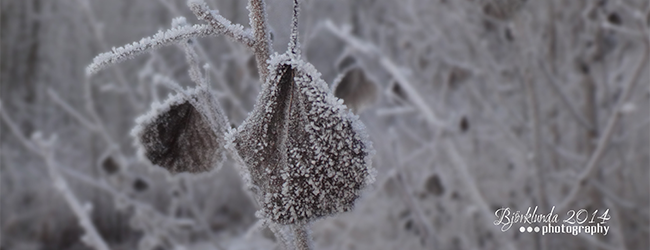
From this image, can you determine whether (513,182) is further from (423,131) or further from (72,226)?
(72,226)

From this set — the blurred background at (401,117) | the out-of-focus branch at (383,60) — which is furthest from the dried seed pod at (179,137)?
the out-of-focus branch at (383,60)

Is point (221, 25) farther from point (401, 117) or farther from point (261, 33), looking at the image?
point (401, 117)

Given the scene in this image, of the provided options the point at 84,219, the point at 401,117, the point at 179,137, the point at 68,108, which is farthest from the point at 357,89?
the point at 401,117

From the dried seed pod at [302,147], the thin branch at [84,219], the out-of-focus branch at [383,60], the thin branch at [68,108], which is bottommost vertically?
the dried seed pod at [302,147]

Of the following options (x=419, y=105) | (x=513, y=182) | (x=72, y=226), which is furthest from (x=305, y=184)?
(x=72, y=226)

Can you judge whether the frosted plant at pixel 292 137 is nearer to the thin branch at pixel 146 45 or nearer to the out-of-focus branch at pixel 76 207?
the thin branch at pixel 146 45

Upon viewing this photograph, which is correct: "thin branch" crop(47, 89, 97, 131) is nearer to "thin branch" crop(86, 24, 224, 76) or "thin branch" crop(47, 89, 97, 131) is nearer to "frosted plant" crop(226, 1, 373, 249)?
"thin branch" crop(86, 24, 224, 76)
